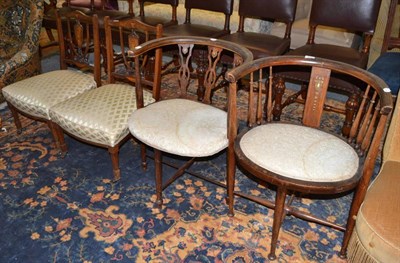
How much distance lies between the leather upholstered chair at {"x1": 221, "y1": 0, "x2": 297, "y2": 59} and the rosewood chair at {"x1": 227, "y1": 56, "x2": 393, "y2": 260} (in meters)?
0.84

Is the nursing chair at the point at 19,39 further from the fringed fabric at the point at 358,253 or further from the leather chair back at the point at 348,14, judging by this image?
the fringed fabric at the point at 358,253

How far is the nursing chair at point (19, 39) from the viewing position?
2.75m

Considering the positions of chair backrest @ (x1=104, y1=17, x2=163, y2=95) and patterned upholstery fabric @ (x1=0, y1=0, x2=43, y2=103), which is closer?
chair backrest @ (x1=104, y1=17, x2=163, y2=95)

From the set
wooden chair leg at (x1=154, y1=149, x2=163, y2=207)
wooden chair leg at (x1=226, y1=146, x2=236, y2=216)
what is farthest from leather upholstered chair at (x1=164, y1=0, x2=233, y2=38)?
wooden chair leg at (x1=226, y1=146, x2=236, y2=216)

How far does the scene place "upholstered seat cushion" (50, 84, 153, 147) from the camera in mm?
1910

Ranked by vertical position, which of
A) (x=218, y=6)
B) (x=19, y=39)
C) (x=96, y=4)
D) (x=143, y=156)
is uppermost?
(x=218, y=6)

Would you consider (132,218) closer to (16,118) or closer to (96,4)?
(16,118)

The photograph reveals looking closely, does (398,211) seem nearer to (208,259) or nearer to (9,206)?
(208,259)

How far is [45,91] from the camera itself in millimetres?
2227

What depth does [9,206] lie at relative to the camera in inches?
75.0

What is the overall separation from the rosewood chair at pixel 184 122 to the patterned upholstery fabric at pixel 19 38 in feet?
4.47

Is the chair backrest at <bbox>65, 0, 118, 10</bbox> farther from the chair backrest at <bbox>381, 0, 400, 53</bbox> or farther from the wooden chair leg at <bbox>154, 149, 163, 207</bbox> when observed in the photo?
the chair backrest at <bbox>381, 0, 400, 53</bbox>

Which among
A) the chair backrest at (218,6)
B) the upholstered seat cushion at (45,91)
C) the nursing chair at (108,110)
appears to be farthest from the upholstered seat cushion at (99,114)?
the chair backrest at (218,6)

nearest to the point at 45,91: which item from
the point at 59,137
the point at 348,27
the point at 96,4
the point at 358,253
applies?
the point at 59,137
